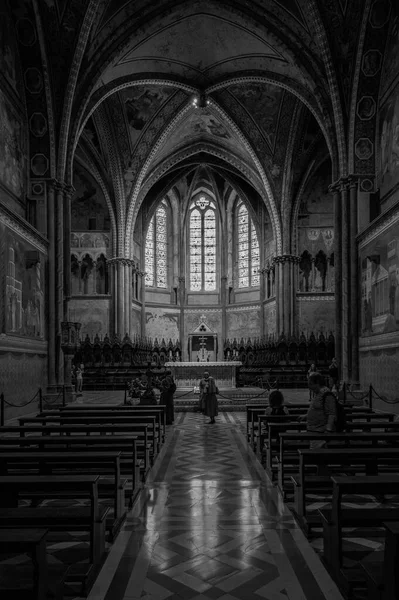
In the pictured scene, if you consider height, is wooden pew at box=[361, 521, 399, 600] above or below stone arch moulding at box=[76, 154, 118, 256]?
below

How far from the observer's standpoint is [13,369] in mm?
14445

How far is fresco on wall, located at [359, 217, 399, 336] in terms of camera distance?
14.2 meters

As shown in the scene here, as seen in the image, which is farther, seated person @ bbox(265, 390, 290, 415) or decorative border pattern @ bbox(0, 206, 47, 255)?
decorative border pattern @ bbox(0, 206, 47, 255)

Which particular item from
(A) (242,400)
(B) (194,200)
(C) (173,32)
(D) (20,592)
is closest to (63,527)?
(D) (20,592)

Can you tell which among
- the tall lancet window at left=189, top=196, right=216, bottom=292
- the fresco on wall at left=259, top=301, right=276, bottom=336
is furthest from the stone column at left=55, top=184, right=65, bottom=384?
the tall lancet window at left=189, top=196, right=216, bottom=292

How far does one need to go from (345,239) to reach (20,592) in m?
17.2

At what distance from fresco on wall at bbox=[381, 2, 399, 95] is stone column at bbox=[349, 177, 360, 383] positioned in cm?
321

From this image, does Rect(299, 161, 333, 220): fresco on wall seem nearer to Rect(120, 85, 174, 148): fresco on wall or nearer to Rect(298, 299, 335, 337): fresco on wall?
Rect(298, 299, 335, 337): fresco on wall

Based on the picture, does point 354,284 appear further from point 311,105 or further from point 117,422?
point 117,422

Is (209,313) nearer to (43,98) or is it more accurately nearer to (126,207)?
(126,207)

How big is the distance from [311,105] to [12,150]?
11285 mm

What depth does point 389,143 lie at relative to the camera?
16609 mm

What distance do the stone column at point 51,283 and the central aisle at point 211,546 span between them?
395 inches

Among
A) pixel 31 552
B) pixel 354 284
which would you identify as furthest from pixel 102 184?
pixel 31 552
